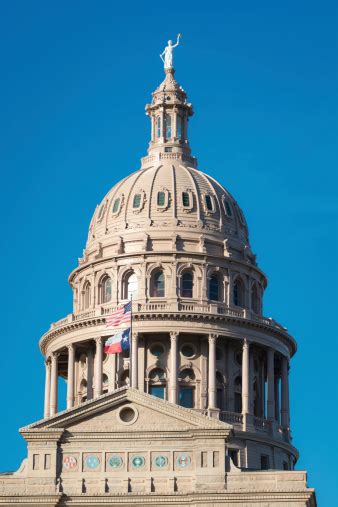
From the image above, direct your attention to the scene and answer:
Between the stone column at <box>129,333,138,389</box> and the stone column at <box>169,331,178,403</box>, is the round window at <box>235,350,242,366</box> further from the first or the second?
the stone column at <box>129,333,138,389</box>

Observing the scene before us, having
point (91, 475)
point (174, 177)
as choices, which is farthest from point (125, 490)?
point (174, 177)

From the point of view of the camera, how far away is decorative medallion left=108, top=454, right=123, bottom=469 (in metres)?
116

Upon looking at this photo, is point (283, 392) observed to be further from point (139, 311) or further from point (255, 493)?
point (255, 493)

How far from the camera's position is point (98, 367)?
143m

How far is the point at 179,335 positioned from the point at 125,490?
93.8ft

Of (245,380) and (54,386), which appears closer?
(245,380)

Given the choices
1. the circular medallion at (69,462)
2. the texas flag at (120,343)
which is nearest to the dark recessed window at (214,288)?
the texas flag at (120,343)

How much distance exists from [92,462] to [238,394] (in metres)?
30.1

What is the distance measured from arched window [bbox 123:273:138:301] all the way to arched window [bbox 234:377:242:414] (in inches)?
400

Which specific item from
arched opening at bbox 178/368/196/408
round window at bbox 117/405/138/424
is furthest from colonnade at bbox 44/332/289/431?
round window at bbox 117/405/138/424

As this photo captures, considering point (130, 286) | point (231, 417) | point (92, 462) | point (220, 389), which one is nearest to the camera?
point (92, 462)

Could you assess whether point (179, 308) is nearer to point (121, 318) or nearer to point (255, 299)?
point (255, 299)

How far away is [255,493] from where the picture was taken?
113500mm

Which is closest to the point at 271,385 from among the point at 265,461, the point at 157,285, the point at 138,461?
the point at 265,461
